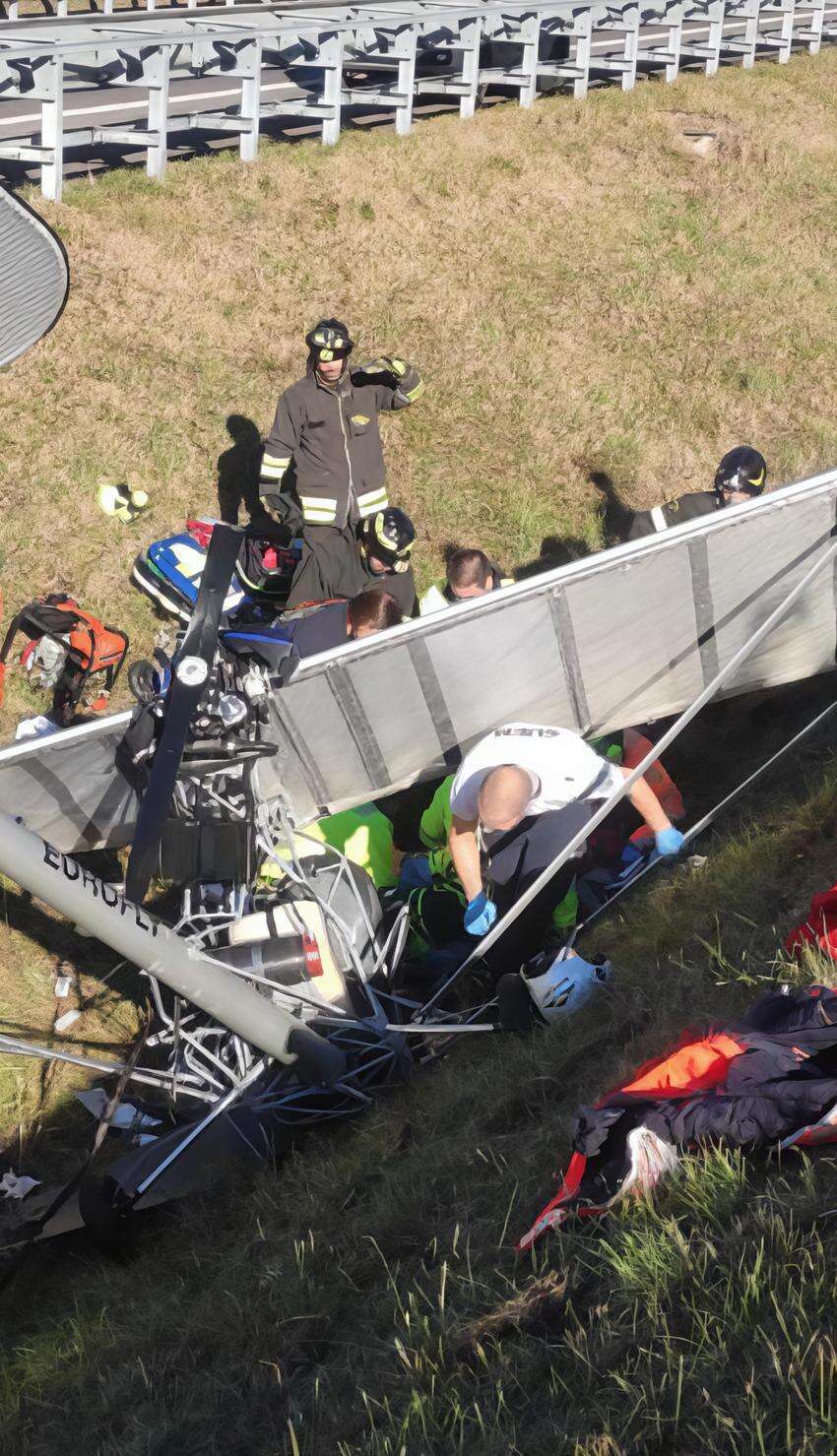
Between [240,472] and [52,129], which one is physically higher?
[52,129]

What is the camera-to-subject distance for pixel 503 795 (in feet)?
19.4

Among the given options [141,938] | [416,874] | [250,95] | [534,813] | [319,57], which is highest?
[319,57]

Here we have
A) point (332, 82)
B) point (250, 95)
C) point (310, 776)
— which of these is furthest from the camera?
point (332, 82)

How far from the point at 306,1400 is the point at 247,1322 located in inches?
21.0

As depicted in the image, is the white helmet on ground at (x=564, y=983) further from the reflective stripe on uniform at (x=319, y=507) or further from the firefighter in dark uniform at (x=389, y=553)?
the reflective stripe on uniform at (x=319, y=507)

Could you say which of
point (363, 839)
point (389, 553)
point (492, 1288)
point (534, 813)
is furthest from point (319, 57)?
point (492, 1288)

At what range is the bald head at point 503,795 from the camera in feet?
19.4

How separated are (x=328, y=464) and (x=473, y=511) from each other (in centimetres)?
239

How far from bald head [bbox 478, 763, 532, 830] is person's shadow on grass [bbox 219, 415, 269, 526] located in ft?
16.5

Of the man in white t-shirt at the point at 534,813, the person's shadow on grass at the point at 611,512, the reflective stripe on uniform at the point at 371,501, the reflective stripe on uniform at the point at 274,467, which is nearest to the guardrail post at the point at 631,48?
the person's shadow on grass at the point at 611,512

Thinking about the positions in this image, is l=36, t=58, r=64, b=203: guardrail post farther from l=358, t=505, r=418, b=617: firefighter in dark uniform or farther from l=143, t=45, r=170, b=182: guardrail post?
l=358, t=505, r=418, b=617: firefighter in dark uniform

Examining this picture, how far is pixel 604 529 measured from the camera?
11039 mm

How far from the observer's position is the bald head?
590cm

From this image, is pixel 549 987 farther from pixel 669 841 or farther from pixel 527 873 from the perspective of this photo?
pixel 669 841
